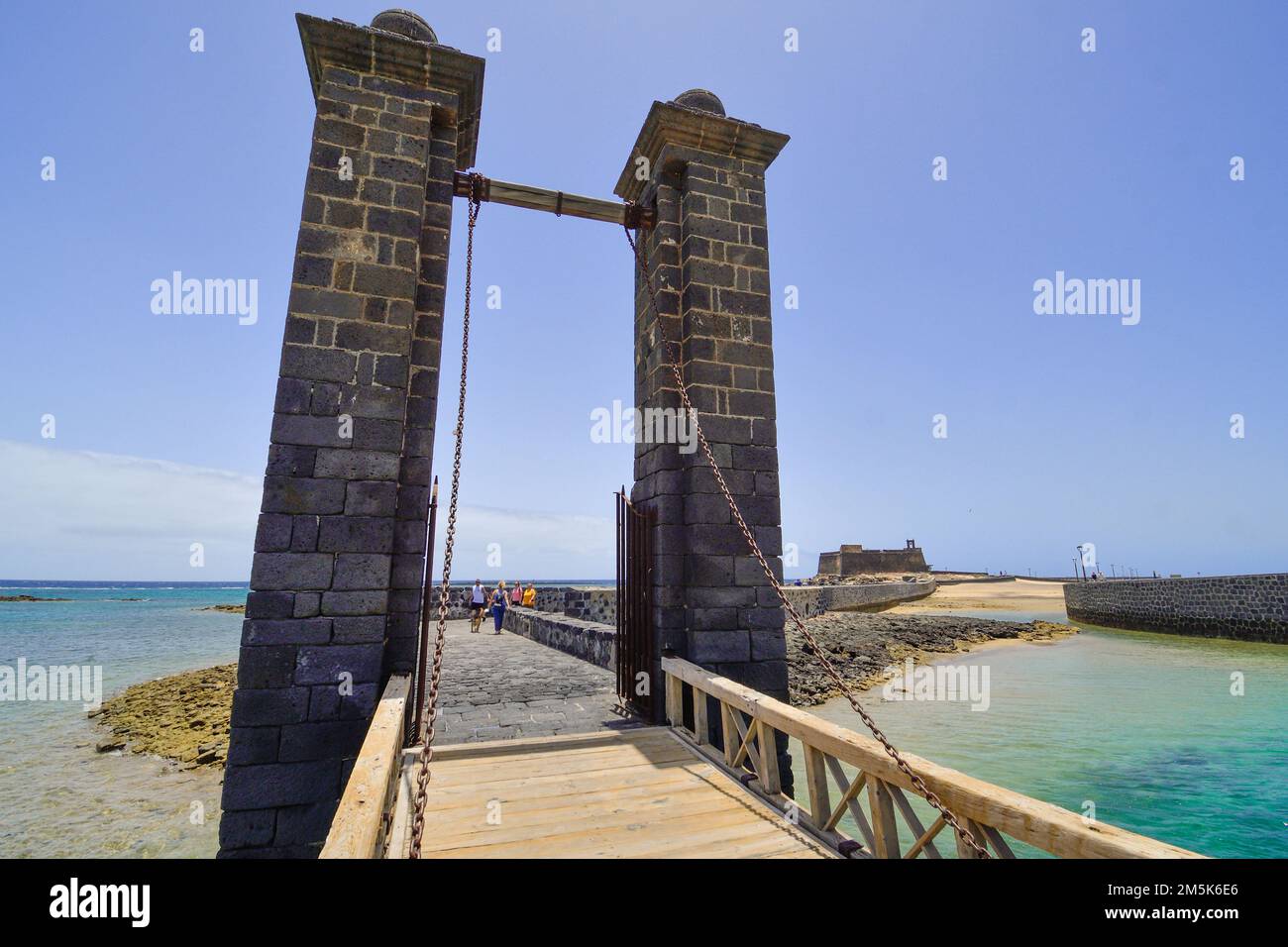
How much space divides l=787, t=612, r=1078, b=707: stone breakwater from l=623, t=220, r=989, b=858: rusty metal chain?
833 centimetres

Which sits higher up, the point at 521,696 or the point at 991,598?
the point at 521,696

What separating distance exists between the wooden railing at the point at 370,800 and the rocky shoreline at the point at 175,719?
7465mm

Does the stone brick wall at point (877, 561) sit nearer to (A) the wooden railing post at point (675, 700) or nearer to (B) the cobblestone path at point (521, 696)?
(B) the cobblestone path at point (521, 696)

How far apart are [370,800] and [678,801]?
2006 mm

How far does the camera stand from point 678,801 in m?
3.66

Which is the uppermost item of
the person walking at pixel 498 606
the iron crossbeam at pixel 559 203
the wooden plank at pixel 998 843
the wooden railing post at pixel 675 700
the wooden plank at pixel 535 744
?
the iron crossbeam at pixel 559 203

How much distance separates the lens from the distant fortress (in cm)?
5262

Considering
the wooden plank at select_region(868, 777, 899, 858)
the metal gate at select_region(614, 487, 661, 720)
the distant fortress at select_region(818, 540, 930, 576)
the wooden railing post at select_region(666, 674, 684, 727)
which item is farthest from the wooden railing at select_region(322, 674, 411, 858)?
the distant fortress at select_region(818, 540, 930, 576)

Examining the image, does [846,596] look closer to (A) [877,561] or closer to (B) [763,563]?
(A) [877,561]

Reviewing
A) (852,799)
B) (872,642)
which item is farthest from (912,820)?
(872,642)

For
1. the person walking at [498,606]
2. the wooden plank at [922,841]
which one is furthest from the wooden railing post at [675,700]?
the person walking at [498,606]

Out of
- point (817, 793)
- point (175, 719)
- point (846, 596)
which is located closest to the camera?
point (817, 793)

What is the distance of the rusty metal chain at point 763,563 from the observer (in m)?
2.34

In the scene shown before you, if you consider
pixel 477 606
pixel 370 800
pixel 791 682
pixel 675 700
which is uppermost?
pixel 370 800
